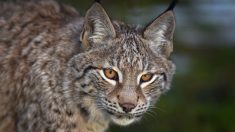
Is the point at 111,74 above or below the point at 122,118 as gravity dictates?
above

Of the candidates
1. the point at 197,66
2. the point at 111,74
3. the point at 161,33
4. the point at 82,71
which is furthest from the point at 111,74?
the point at 197,66

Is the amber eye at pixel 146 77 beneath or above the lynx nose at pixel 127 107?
above

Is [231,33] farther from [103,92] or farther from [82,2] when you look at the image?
[103,92]

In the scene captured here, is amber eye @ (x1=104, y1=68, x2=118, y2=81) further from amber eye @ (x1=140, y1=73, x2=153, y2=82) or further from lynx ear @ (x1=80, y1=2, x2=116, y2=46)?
lynx ear @ (x1=80, y1=2, x2=116, y2=46)

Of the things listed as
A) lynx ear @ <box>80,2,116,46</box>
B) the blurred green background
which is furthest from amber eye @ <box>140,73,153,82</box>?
the blurred green background

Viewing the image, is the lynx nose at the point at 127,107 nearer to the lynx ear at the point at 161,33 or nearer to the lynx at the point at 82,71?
the lynx at the point at 82,71

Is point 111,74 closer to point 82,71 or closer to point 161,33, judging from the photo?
point 82,71

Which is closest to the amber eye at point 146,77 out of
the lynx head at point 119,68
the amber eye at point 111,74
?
the lynx head at point 119,68

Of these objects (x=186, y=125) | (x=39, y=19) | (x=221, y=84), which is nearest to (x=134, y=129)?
(x=186, y=125)
